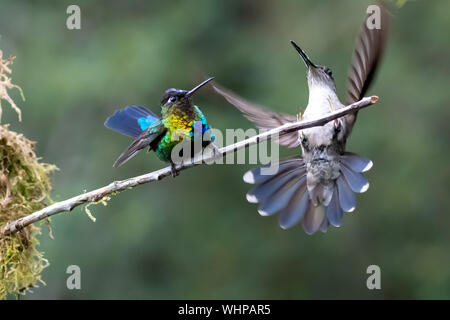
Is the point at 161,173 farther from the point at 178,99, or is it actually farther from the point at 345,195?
the point at 345,195

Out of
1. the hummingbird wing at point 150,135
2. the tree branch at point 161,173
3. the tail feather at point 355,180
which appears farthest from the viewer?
the tail feather at point 355,180

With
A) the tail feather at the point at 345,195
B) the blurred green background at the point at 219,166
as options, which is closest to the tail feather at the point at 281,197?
the tail feather at the point at 345,195

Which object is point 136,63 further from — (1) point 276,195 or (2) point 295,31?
(1) point 276,195

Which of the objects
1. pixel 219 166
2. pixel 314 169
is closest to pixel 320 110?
pixel 314 169

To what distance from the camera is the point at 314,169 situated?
4.86 m

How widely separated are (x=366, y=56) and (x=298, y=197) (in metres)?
1.61

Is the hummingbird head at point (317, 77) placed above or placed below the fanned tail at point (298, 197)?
above

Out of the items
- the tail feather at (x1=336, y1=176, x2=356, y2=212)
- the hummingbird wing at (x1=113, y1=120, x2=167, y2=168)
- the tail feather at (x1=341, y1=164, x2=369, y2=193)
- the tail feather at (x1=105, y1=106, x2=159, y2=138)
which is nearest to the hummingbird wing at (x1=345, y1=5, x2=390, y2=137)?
Result: the tail feather at (x1=341, y1=164, x2=369, y2=193)

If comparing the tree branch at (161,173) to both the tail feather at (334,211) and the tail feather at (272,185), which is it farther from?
the tail feather at (334,211)

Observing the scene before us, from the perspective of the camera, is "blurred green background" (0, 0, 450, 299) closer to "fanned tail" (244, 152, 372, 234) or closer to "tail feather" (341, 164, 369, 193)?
"fanned tail" (244, 152, 372, 234)

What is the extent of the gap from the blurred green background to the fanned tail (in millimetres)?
3633

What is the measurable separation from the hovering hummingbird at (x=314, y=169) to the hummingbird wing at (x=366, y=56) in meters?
0.03

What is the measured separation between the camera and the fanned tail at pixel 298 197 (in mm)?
4938

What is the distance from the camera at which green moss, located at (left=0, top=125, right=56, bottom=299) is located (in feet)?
13.0
